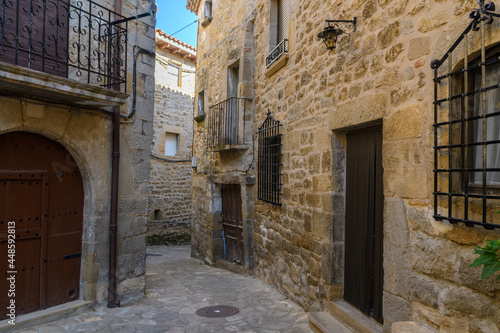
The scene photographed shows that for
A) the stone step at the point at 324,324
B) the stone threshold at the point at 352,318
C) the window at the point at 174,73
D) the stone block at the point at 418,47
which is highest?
the window at the point at 174,73

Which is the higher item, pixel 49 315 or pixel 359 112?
pixel 359 112

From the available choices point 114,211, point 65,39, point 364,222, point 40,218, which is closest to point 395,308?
point 364,222

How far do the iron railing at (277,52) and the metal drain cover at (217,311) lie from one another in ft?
12.1

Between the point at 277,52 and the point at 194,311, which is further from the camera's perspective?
the point at 277,52

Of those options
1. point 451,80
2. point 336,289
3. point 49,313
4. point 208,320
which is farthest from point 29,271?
point 451,80

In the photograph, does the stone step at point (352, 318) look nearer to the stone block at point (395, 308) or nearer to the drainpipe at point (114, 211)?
the stone block at point (395, 308)

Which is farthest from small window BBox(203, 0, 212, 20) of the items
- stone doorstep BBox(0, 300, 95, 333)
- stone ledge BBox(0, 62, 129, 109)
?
stone doorstep BBox(0, 300, 95, 333)

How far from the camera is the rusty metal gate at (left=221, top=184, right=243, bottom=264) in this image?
7.16 m

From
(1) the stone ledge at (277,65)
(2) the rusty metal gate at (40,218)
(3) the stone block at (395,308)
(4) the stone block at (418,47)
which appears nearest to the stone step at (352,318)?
(3) the stone block at (395,308)

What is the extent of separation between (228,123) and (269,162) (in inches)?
69.7

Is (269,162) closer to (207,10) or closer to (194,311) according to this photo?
(194,311)

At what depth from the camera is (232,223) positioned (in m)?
7.49

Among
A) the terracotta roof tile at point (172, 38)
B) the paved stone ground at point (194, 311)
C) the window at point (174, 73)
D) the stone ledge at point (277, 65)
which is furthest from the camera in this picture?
the window at point (174, 73)

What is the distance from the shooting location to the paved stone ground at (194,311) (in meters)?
3.86
